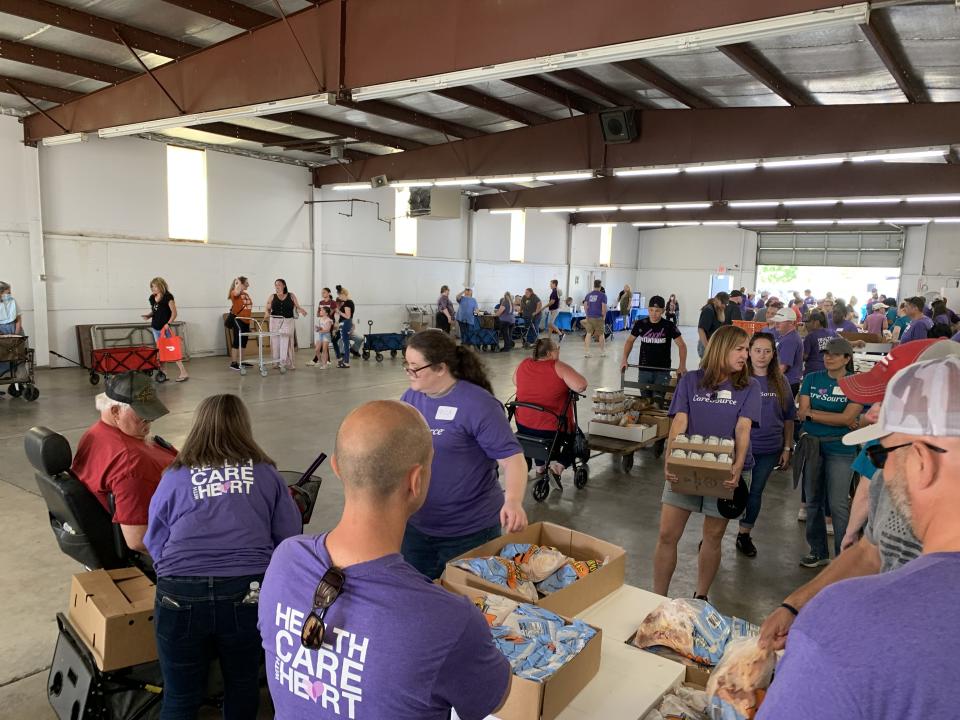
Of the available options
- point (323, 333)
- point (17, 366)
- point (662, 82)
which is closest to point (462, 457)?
point (662, 82)

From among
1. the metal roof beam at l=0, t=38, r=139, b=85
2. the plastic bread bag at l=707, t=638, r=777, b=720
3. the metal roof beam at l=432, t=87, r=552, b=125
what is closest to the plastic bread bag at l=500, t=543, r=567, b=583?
the plastic bread bag at l=707, t=638, r=777, b=720

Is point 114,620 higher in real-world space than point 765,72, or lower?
lower

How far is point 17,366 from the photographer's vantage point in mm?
8195

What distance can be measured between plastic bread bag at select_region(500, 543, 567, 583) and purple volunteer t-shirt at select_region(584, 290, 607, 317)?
1364 cm

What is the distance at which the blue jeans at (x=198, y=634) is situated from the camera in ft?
7.05

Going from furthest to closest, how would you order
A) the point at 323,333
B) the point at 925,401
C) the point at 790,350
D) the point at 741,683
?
1. the point at 323,333
2. the point at 790,350
3. the point at 741,683
4. the point at 925,401

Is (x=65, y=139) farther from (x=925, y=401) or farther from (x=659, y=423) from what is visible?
(x=925, y=401)

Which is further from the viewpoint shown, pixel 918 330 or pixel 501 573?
pixel 918 330

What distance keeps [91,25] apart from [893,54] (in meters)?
8.77

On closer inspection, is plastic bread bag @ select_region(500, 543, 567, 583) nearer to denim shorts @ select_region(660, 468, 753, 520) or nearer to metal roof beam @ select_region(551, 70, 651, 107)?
denim shorts @ select_region(660, 468, 753, 520)

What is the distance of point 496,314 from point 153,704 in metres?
15.0

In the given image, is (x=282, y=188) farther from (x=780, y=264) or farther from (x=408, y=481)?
(x=780, y=264)

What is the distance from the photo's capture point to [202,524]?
2.19 metres

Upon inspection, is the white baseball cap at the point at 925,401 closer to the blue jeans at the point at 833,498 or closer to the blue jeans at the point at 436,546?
the blue jeans at the point at 436,546
